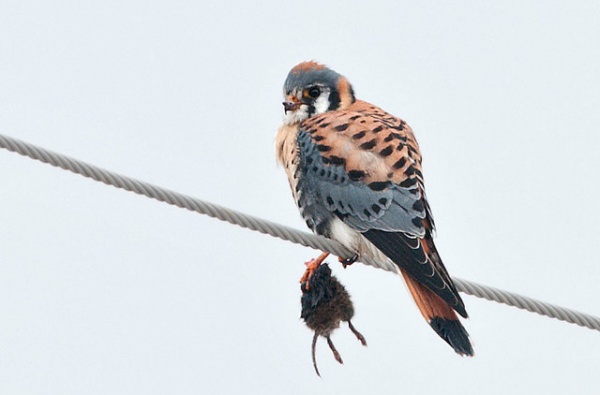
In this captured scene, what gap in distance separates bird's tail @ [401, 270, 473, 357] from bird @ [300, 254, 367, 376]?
0.28 metres

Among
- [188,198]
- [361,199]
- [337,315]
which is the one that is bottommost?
[337,315]

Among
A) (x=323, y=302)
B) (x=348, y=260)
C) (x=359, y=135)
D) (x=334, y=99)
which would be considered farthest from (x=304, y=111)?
(x=323, y=302)

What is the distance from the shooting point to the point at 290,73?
6.71 m

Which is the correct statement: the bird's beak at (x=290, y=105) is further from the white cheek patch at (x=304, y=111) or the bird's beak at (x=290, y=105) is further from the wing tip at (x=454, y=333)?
the wing tip at (x=454, y=333)

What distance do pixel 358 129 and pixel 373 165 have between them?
28cm

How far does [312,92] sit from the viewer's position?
6625mm

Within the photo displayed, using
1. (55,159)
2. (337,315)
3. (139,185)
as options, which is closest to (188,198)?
(139,185)

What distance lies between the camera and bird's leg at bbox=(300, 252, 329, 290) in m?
5.73

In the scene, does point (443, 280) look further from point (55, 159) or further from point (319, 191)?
point (55, 159)

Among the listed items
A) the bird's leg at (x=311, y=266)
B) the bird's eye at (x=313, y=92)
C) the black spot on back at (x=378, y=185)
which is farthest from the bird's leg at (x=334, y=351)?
the bird's eye at (x=313, y=92)

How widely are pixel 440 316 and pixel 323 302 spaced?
1.64ft

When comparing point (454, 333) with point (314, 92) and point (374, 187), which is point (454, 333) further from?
point (314, 92)

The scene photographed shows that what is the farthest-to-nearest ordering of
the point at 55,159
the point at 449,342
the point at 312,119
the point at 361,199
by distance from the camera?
the point at 312,119 < the point at 361,199 < the point at 449,342 < the point at 55,159

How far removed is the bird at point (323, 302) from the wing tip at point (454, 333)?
321mm
